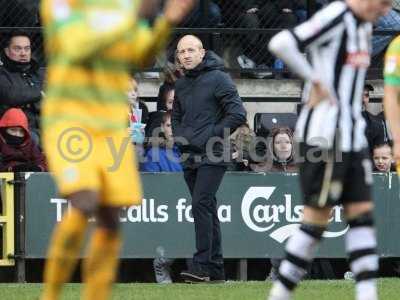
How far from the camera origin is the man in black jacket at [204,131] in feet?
42.3

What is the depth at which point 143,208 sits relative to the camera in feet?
45.8

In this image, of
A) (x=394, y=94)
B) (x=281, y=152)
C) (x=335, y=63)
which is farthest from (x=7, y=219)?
(x=335, y=63)

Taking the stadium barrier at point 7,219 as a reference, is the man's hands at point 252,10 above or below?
above

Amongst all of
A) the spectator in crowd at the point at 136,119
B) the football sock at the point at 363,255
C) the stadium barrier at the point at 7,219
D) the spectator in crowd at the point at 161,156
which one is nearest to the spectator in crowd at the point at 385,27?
the spectator in crowd at the point at 136,119

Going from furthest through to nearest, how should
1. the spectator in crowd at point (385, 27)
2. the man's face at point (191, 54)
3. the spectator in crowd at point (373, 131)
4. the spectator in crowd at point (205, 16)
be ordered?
the spectator in crowd at point (385, 27) → the spectator in crowd at point (205, 16) → the spectator in crowd at point (373, 131) → the man's face at point (191, 54)

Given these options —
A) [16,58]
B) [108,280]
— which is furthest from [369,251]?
[16,58]

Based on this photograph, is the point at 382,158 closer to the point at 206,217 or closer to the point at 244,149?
the point at 244,149

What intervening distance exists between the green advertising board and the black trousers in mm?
951

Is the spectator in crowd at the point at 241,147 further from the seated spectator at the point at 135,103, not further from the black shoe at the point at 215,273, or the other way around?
the black shoe at the point at 215,273

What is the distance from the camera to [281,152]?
14.4 m

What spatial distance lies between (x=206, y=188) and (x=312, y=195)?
4415mm

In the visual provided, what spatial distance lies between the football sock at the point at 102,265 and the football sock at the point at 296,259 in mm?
Answer: 1288

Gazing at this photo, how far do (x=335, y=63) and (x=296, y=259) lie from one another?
1.25m

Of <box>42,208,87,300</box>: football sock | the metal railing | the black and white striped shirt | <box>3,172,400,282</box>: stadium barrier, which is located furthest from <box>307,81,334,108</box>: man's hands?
the metal railing
